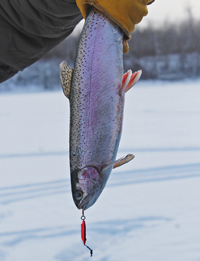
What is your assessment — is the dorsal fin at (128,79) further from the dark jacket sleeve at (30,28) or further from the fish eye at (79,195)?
the dark jacket sleeve at (30,28)

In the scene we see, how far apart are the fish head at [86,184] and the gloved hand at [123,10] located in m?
0.48

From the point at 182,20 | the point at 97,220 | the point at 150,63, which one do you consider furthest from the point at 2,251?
the point at 182,20

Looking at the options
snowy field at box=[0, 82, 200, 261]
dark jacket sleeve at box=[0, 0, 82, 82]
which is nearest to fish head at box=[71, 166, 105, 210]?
dark jacket sleeve at box=[0, 0, 82, 82]

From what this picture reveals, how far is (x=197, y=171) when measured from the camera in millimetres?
3375

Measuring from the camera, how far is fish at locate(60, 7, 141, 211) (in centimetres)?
94

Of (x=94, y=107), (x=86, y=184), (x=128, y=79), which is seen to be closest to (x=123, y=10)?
(x=128, y=79)

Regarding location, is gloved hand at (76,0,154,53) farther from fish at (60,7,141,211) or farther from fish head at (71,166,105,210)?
fish head at (71,166,105,210)

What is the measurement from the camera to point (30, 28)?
5.44 ft

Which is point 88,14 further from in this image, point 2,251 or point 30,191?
point 30,191

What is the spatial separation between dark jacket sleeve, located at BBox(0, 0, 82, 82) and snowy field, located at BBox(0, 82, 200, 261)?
110 cm

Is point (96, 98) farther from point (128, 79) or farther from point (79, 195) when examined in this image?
point (79, 195)

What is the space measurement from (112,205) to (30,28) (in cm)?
156

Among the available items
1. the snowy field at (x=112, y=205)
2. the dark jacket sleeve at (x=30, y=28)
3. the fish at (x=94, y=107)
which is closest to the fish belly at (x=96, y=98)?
the fish at (x=94, y=107)

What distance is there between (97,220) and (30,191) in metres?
0.90
